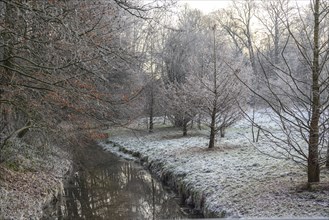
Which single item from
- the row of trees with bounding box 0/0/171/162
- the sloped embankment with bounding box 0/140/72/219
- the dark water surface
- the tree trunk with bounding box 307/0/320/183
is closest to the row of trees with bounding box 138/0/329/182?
the tree trunk with bounding box 307/0/320/183

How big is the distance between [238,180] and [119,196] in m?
4.10

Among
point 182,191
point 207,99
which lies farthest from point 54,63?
point 207,99

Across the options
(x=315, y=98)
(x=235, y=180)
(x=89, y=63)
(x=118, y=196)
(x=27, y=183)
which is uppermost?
(x=89, y=63)

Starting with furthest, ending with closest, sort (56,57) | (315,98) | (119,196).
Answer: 1. (119,196)
2. (315,98)
3. (56,57)

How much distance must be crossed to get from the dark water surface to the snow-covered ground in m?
0.66

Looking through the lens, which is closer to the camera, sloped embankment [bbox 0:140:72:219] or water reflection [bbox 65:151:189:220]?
sloped embankment [bbox 0:140:72:219]

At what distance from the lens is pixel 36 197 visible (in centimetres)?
905

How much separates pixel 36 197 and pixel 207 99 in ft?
26.5

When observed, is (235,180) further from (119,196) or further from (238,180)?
(119,196)

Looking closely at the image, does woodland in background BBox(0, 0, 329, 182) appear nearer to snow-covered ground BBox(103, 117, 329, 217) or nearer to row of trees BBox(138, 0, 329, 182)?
row of trees BBox(138, 0, 329, 182)

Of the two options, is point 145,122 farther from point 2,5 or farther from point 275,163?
point 2,5

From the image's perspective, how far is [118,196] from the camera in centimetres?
1131

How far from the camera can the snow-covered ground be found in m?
6.87

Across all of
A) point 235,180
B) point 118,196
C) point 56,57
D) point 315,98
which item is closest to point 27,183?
point 118,196
